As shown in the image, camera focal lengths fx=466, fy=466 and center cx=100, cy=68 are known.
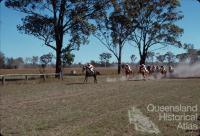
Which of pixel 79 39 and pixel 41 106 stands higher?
pixel 79 39

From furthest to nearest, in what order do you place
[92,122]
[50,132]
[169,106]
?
[169,106] < [92,122] < [50,132]

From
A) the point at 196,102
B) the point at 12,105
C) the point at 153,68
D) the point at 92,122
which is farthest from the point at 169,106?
the point at 153,68

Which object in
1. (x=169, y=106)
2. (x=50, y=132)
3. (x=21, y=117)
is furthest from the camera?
(x=169, y=106)

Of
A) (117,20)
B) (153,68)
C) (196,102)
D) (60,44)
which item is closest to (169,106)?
(196,102)

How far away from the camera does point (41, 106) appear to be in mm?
18109

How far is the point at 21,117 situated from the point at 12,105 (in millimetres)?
3872

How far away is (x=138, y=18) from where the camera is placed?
70.0 meters

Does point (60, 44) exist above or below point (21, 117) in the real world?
above

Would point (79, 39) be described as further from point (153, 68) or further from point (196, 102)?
point (196, 102)

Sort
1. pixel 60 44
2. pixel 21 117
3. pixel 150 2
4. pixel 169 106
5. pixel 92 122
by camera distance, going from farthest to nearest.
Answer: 1. pixel 150 2
2. pixel 60 44
3. pixel 169 106
4. pixel 21 117
5. pixel 92 122

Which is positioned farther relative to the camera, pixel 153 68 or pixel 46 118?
pixel 153 68

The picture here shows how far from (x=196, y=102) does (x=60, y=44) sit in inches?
1183

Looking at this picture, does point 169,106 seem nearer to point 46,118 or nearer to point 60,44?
point 46,118

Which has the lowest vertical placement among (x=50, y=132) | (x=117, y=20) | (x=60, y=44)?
(x=50, y=132)
